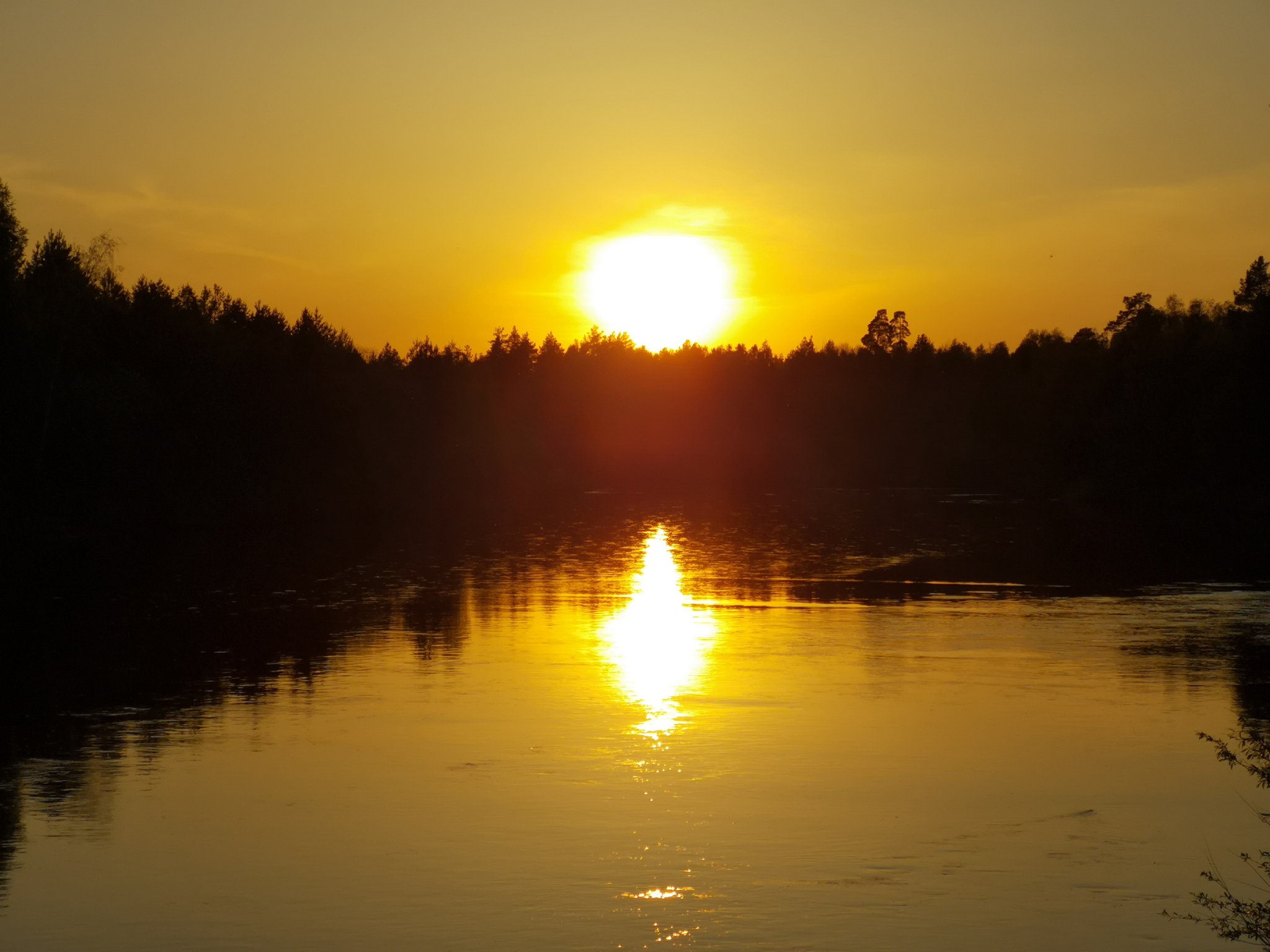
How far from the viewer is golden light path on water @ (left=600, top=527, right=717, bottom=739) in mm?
18984

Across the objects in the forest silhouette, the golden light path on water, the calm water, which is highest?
the forest silhouette

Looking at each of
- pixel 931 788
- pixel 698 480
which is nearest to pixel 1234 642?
pixel 931 788

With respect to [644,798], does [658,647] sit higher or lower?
higher

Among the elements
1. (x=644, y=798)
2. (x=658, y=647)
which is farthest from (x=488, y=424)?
(x=644, y=798)

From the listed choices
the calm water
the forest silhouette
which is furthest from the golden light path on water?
the forest silhouette

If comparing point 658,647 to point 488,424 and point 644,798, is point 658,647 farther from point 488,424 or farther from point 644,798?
point 488,424

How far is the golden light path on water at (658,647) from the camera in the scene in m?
19.0

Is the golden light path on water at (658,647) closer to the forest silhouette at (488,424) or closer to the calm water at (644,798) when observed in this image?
the calm water at (644,798)

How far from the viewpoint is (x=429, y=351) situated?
148 m

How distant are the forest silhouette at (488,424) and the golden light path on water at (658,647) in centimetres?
2263

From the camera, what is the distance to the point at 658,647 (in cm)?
2461

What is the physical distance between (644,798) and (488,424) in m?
122

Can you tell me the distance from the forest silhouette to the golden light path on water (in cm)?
2263

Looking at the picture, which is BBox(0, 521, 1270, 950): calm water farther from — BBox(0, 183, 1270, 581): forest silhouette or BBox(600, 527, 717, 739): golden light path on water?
BBox(0, 183, 1270, 581): forest silhouette
